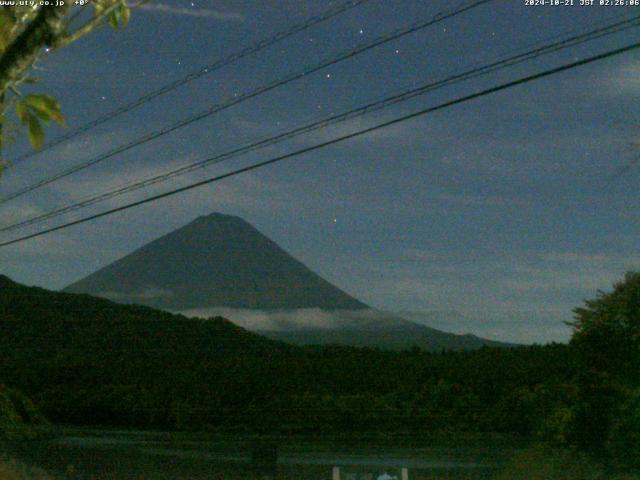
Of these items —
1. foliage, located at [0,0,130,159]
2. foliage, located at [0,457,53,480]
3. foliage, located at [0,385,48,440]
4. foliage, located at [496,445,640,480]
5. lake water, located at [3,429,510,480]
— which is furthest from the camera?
foliage, located at [0,385,48,440]

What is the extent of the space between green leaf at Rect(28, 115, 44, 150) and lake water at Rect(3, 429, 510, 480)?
12.1 metres

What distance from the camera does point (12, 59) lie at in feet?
17.6

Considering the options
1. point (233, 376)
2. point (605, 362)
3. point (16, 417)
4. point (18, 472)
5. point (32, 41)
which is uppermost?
point (233, 376)

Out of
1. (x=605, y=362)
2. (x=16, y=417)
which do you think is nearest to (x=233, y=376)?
(x=16, y=417)

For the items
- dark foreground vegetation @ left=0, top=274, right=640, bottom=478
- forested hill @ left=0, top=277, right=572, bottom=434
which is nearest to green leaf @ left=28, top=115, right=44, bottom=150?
dark foreground vegetation @ left=0, top=274, right=640, bottom=478

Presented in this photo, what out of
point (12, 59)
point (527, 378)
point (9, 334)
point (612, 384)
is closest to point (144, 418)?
point (9, 334)

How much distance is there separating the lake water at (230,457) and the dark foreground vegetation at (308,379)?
1.39 meters

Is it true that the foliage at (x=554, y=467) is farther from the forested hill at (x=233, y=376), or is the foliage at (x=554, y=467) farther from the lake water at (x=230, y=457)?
the forested hill at (x=233, y=376)

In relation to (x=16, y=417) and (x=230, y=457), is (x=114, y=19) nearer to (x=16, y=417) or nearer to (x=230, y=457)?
(x=230, y=457)

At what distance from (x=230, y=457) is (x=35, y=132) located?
58.9 feet

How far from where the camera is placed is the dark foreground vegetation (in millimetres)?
14750

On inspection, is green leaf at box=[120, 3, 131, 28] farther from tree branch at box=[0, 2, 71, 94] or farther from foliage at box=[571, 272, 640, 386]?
foliage at box=[571, 272, 640, 386]

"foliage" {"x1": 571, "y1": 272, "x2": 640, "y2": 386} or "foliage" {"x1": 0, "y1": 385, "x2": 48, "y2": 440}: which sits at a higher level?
"foliage" {"x1": 571, "y1": 272, "x2": 640, "y2": 386}

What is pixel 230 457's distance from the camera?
868 inches
